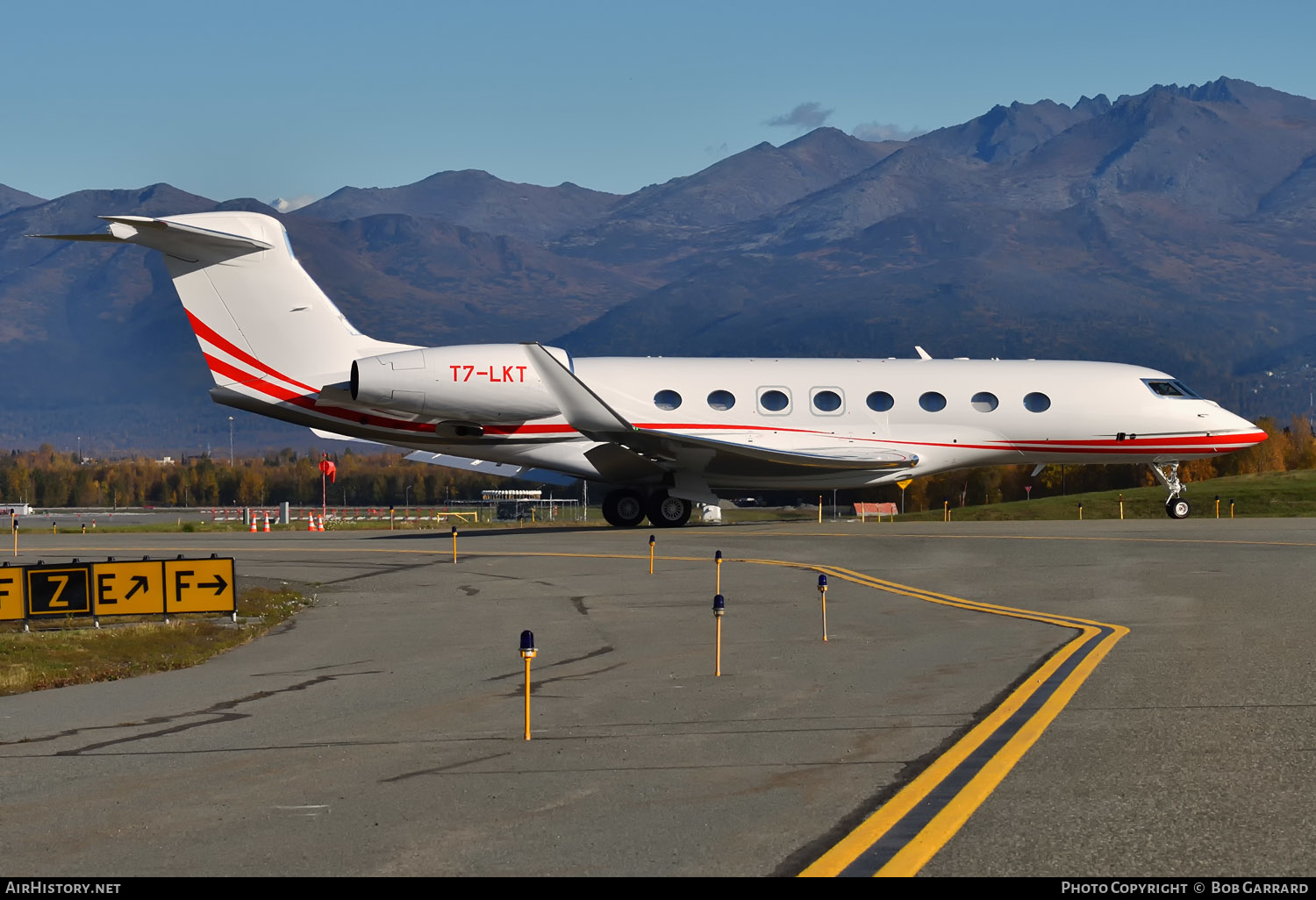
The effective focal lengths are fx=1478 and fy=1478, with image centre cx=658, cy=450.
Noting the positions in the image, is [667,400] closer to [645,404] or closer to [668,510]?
[645,404]

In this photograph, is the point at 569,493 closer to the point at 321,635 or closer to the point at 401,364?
the point at 401,364

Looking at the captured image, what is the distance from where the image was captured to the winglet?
1278 inches

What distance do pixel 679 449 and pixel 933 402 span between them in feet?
21.9

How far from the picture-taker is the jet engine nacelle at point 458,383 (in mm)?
32438

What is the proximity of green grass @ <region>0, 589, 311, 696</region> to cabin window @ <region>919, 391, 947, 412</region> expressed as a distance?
1918 centimetres

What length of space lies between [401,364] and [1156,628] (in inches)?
798

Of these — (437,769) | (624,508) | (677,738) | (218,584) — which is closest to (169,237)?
(624,508)

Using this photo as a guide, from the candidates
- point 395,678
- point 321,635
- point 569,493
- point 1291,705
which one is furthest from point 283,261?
point 569,493

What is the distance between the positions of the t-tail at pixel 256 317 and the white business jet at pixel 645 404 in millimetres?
41

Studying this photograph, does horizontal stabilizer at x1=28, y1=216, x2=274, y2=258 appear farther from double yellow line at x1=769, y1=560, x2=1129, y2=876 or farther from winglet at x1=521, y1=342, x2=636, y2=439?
double yellow line at x1=769, y1=560, x2=1129, y2=876

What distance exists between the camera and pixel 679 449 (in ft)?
110

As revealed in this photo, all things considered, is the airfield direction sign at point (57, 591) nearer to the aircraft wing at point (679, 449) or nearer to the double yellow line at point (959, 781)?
the double yellow line at point (959, 781)

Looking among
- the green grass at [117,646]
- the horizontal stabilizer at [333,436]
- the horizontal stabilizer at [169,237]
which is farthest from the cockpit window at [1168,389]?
the green grass at [117,646]

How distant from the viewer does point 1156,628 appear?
16031 mm
